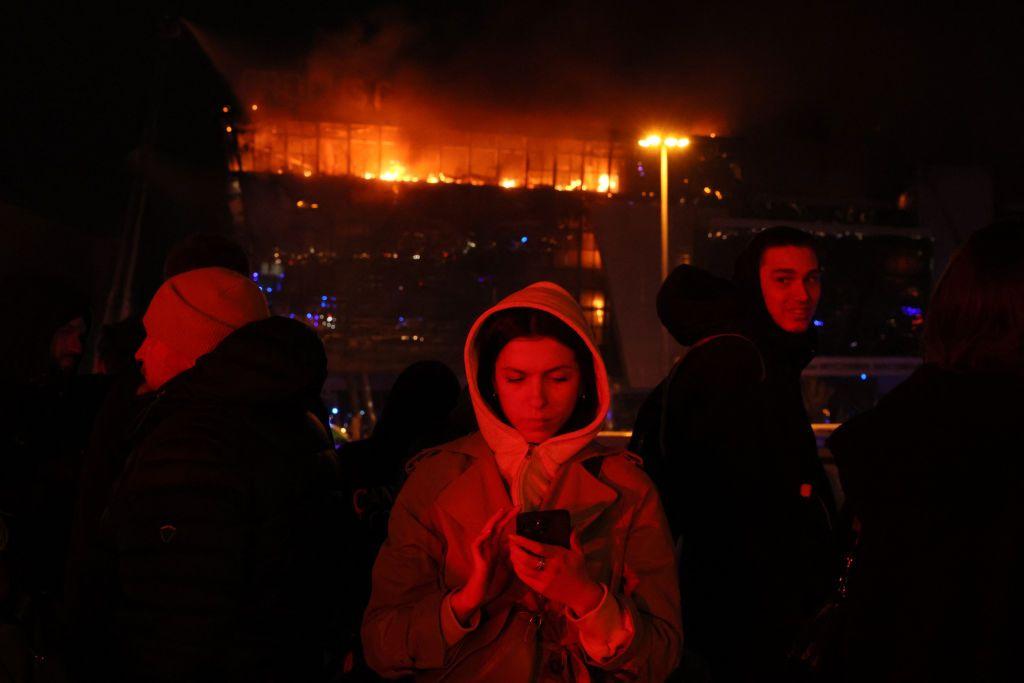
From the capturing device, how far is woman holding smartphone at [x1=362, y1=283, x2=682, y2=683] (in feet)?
5.89

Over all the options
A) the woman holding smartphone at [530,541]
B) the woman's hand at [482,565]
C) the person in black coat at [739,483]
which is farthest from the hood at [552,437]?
the person in black coat at [739,483]

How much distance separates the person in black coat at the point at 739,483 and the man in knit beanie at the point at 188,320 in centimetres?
155

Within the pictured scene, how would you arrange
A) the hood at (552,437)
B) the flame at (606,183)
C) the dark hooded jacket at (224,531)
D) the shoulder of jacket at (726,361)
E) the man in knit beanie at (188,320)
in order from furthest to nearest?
1. the flame at (606,183)
2. the shoulder of jacket at (726,361)
3. the man in knit beanie at (188,320)
4. the hood at (552,437)
5. the dark hooded jacket at (224,531)

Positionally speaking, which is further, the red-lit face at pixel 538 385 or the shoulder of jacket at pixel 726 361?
the shoulder of jacket at pixel 726 361

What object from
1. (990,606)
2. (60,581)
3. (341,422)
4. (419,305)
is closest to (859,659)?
(990,606)


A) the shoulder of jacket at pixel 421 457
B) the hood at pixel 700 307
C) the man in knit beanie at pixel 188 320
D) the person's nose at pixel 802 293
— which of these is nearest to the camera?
the shoulder of jacket at pixel 421 457

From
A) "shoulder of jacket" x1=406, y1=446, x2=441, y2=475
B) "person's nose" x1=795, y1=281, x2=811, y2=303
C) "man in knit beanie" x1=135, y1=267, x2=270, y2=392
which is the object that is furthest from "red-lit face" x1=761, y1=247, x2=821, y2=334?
"man in knit beanie" x1=135, y1=267, x2=270, y2=392

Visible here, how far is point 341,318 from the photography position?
34.6 m

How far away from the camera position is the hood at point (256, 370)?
7.06 ft

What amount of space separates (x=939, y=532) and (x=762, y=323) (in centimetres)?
144

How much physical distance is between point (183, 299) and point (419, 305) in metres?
32.9

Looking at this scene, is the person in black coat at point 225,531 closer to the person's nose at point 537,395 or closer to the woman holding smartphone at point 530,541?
the woman holding smartphone at point 530,541

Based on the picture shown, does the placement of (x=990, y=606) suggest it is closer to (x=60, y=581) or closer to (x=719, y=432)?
(x=719, y=432)

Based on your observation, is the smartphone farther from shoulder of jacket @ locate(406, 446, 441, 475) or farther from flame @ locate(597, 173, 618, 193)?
flame @ locate(597, 173, 618, 193)
